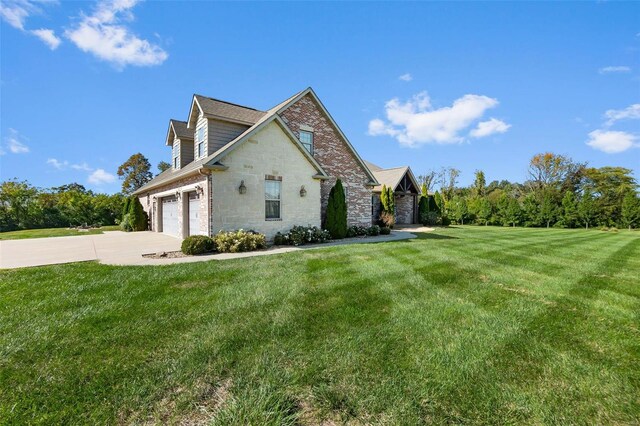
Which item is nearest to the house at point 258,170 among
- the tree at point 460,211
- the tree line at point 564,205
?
the tree line at point 564,205

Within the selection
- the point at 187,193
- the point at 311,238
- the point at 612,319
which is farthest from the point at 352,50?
the point at 612,319

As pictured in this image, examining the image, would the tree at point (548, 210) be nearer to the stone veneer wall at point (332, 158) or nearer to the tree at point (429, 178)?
the stone veneer wall at point (332, 158)

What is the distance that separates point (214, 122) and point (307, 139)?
5.08 meters

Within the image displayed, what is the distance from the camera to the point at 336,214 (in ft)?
47.5

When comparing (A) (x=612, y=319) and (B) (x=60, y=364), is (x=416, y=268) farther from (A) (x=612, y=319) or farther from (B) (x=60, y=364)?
(B) (x=60, y=364)

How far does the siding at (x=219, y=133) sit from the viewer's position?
505 inches

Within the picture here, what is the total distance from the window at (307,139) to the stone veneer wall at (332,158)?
0.22 metres

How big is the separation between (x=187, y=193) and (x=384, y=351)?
42.5 ft

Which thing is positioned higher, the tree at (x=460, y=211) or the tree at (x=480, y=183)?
the tree at (x=480, y=183)

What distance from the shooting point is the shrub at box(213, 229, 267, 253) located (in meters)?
9.98

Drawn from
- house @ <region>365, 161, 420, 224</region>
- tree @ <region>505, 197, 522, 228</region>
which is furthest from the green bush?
tree @ <region>505, 197, 522, 228</region>

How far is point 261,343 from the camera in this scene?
11.1 feet

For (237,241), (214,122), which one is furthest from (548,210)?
(214,122)

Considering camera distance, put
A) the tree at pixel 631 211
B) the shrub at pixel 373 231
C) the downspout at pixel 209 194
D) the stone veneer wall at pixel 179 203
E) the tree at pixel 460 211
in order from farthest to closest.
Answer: the tree at pixel 460 211 → the tree at pixel 631 211 → the shrub at pixel 373 231 → the stone veneer wall at pixel 179 203 → the downspout at pixel 209 194
